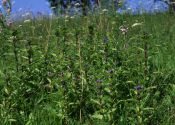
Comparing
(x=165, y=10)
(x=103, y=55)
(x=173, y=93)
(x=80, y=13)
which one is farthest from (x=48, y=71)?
(x=165, y=10)

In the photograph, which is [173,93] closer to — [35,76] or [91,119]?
[91,119]

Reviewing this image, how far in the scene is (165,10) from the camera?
13.1 metres

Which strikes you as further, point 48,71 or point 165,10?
point 165,10

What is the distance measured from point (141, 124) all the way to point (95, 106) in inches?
26.4

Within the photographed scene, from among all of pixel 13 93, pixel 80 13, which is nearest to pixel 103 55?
A: pixel 13 93

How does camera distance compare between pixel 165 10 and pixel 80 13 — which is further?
pixel 165 10

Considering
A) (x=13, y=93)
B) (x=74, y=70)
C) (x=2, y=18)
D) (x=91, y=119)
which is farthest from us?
(x=2, y=18)

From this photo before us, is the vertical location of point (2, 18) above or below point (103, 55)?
above

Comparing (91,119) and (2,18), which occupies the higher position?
(2,18)

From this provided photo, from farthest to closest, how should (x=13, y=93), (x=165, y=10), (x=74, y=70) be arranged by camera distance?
(x=165, y=10)
(x=74, y=70)
(x=13, y=93)

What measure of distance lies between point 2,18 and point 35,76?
31.1 inches

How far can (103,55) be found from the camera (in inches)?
207

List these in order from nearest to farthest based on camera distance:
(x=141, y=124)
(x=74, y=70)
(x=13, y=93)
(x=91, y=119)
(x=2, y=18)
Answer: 1. (x=141, y=124)
2. (x=91, y=119)
3. (x=13, y=93)
4. (x=74, y=70)
5. (x=2, y=18)

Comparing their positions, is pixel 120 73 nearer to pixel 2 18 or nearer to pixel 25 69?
pixel 25 69
